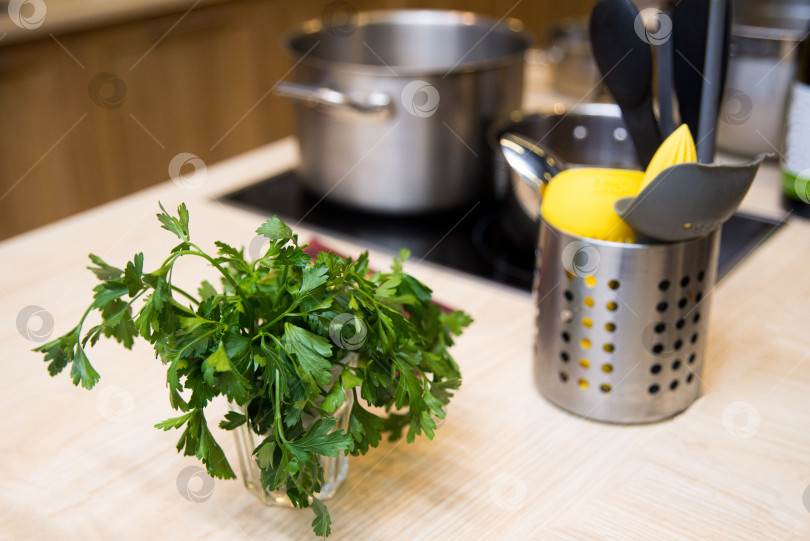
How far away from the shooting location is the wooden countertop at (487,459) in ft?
1.80

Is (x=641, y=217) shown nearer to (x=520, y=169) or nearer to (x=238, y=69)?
(x=520, y=169)

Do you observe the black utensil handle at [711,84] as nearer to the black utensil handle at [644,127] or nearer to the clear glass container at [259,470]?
the black utensil handle at [644,127]

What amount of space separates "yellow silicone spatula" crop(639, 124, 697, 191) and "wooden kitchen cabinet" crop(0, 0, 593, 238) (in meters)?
1.56

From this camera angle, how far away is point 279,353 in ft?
1.61

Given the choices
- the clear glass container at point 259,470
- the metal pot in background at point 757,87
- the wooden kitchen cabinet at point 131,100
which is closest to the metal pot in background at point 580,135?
the metal pot in background at point 757,87

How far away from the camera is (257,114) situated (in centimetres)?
236

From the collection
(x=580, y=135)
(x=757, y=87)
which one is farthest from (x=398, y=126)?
(x=757, y=87)

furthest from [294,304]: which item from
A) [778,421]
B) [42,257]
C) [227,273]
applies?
[42,257]

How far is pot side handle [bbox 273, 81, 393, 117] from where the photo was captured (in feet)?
3.02

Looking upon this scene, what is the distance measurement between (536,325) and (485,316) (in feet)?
0.43

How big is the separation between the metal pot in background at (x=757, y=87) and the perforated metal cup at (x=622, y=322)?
0.54 metres

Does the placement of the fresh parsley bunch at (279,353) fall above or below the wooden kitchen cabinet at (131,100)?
above

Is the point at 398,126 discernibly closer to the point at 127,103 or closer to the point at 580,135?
the point at 580,135

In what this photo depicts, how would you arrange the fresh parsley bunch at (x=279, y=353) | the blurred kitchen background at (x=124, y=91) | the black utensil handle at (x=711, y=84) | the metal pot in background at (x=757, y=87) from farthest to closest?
the blurred kitchen background at (x=124, y=91)
the metal pot in background at (x=757, y=87)
the black utensil handle at (x=711, y=84)
the fresh parsley bunch at (x=279, y=353)
